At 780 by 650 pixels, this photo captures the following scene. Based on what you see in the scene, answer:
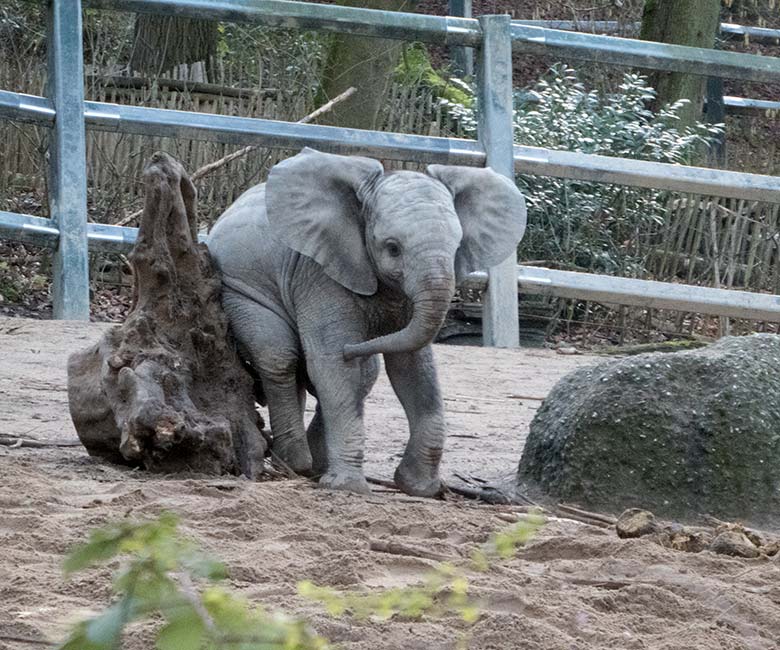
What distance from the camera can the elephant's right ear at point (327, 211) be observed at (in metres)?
4.83

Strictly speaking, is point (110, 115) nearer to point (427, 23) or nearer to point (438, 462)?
point (427, 23)

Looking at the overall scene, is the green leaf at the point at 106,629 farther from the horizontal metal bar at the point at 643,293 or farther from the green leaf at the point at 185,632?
the horizontal metal bar at the point at 643,293

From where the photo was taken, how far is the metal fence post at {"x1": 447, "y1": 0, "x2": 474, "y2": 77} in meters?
17.0

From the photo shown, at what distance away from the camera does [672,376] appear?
4.85m

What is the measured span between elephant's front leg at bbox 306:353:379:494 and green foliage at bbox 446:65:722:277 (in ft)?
18.1

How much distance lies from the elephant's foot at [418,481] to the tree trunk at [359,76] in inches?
262

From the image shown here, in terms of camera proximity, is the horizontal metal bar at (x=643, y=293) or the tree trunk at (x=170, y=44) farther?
the tree trunk at (x=170, y=44)

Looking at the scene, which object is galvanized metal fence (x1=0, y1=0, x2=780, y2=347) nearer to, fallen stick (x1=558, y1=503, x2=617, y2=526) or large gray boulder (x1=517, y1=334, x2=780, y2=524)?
large gray boulder (x1=517, y1=334, x2=780, y2=524)

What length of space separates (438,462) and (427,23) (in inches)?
154

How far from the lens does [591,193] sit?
35.5 feet

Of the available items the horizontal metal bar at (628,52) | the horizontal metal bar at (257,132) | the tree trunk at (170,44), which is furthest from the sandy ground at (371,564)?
the tree trunk at (170,44)

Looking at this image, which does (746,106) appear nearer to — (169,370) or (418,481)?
(418,481)

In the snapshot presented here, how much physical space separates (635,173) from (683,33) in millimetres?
6880

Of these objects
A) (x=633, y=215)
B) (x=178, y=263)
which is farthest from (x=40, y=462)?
(x=633, y=215)
